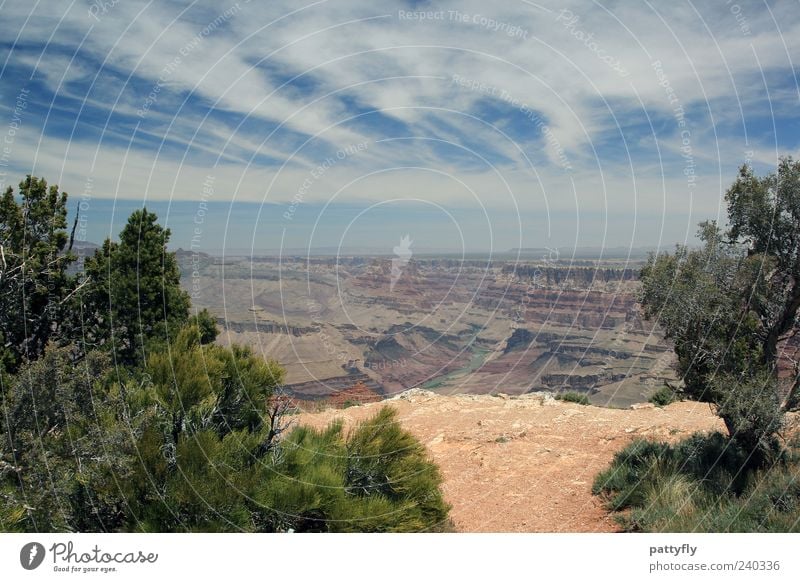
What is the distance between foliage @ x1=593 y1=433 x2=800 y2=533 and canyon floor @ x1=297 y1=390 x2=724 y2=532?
0.68 m

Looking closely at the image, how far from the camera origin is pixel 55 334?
14523mm

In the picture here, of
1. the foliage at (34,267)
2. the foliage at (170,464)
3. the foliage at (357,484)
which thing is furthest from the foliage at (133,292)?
the foliage at (357,484)

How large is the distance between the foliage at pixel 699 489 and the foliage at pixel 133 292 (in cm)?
1381

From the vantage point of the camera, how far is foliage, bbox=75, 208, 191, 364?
16.3 metres

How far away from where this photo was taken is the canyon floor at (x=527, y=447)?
37.9ft

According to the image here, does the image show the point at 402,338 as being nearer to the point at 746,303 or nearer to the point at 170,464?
the point at 746,303

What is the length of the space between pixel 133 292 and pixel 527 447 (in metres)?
13.5

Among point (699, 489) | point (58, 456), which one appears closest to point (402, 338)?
point (699, 489)

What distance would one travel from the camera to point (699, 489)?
10172mm

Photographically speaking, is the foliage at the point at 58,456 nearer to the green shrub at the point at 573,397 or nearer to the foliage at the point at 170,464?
the foliage at the point at 170,464

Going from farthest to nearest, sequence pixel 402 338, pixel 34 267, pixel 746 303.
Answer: pixel 402 338, pixel 34 267, pixel 746 303

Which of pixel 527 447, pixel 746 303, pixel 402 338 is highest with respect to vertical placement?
pixel 746 303

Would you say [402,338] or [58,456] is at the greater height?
[58,456]

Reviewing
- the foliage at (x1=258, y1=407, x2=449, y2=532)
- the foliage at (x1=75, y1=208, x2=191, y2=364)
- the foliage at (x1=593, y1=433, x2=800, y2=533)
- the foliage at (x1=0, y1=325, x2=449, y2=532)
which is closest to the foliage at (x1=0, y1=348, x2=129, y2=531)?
the foliage at (x1=0, y1=325, x2=449, y2=532)
